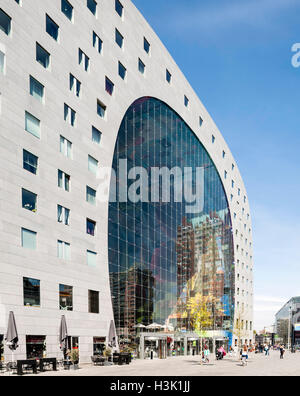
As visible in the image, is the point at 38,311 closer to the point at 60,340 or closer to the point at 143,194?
the point at 60,340

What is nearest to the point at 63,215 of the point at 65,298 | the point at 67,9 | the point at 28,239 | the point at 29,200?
the point at 29,200

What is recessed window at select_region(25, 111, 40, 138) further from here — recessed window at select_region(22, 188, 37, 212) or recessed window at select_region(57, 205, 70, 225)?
recessed window at select_region(57, 205, 70, 225)

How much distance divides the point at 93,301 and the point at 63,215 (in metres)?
8.44

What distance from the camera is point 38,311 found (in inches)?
1292

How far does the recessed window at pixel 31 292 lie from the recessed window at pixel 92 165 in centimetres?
1261

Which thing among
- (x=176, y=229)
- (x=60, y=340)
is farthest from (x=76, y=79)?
(x=176, y=229)

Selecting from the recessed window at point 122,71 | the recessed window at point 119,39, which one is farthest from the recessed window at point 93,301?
the recessed window at point 119,39

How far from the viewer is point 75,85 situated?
132 ft

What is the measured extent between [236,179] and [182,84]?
3366 centimetres

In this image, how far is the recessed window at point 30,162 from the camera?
109 ft

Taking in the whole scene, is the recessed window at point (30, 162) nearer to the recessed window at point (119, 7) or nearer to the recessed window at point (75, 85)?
the recessed window at point (75, 85)

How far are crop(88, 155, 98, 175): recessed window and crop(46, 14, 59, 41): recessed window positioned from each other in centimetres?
1056

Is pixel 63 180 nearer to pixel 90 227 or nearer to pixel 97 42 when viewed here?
pixel 90 227

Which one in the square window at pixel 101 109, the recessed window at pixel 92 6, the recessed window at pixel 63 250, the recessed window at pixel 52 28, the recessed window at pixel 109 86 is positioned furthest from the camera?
the recessed window at pixel 109 86
